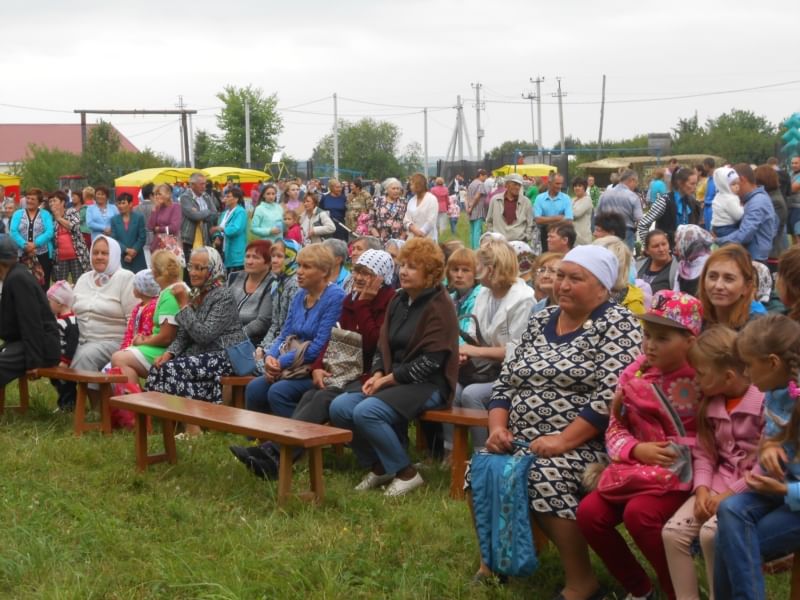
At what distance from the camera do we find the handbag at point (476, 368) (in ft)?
21.2

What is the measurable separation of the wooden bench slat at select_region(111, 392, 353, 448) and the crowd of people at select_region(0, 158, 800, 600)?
9.6 inches

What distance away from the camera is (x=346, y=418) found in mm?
6223

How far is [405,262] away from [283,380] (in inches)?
58.4

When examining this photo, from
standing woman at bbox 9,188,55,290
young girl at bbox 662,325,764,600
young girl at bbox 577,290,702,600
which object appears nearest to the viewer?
young girl at bbox 662,325,764,600

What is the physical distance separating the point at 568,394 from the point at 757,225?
5.65 metres

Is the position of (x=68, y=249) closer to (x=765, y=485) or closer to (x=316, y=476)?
(x=316, y=476)

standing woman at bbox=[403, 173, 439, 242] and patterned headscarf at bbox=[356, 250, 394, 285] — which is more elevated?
standing woman at bbox=[403, 173, 439, 242]

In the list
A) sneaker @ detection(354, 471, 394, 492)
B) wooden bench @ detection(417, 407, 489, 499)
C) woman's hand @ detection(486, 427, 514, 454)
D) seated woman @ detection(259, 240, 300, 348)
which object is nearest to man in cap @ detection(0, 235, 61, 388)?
seated woman @ detection(259, 240, 300, 348)

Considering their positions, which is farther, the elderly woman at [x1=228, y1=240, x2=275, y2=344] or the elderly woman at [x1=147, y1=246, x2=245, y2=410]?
the elderly woman at [x1=228, y1=240, x2=275, y2=344]

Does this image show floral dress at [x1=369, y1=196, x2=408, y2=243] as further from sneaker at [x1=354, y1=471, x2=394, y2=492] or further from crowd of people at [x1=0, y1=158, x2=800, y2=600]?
sneaker at [x1=354, y1=471, x2=394, y2=492]

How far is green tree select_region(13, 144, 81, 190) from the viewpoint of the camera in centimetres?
6262

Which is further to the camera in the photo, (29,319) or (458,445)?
(29,319)

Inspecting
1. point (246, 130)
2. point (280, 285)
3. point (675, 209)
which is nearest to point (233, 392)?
point (280, 285)

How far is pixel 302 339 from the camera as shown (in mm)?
7168
